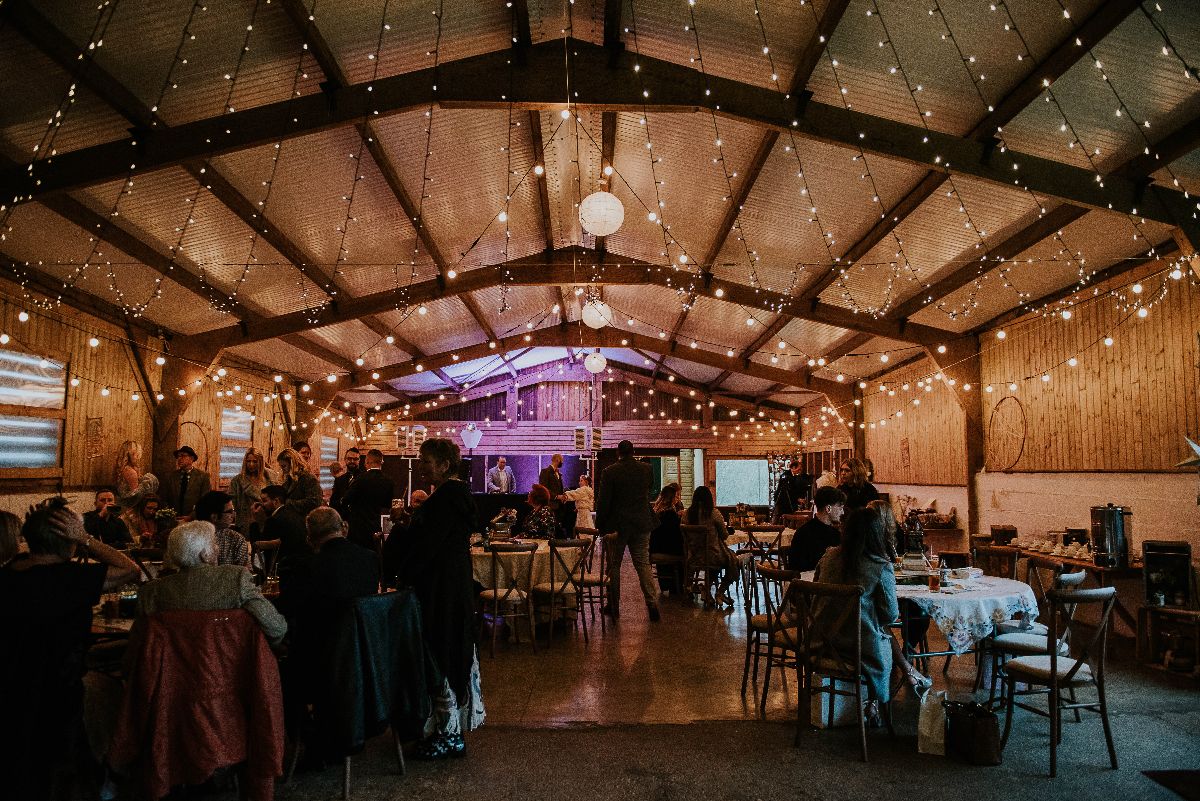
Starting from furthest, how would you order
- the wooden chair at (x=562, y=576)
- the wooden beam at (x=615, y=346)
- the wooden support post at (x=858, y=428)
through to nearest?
the wooden support post at (x=858, y=428) → the wooden beam at (x=615, y=346) → the wooden chair at (x=562, y=576)

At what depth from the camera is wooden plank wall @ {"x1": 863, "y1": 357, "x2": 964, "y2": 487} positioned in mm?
10086

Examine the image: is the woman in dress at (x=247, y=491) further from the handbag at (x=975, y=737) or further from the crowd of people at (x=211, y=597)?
the handbag at (x=975, y=737)

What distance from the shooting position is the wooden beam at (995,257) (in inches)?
245

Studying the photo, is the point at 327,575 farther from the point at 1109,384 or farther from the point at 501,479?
the point at 501,479

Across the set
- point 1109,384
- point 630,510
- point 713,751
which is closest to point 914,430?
point 1109,384

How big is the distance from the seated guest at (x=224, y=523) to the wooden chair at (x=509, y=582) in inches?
71.4

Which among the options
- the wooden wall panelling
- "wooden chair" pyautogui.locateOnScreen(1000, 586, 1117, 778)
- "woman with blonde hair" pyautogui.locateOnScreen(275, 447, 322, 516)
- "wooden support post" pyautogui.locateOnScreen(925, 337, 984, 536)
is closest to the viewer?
"wooden chair" pyautogui.locateOnScreen(1000, 586, 1117, 778)

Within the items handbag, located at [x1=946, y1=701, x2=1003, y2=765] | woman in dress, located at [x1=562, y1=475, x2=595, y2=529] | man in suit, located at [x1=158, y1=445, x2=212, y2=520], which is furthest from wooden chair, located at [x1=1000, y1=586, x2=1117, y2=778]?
woman in dress, located at [x1=562, y1=475, x2=595, y2=529]

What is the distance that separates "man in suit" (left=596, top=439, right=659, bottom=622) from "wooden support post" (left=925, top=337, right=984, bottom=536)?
16.0 feet

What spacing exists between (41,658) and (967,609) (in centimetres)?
434

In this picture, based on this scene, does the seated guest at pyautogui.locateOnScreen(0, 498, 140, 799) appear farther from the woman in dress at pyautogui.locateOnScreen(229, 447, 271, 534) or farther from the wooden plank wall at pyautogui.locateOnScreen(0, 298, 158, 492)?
the wooden plank wall at pyautogui.locateOnScreen(0, 298, 158, 492)

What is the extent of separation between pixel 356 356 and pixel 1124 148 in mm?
11857

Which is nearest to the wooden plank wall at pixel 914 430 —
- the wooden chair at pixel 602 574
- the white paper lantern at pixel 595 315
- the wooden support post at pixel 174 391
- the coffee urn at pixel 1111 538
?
the coffee urn at pixel 1111 538

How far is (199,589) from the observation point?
2883 millimetres
